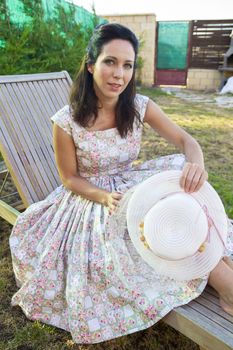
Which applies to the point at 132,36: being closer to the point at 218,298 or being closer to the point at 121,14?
the point at 218,298

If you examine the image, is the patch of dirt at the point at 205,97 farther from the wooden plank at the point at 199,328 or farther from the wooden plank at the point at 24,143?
the wooden plank at the point at 199,328

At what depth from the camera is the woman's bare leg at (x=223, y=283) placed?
1520 mm

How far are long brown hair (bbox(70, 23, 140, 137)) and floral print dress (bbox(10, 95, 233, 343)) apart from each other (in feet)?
0.19

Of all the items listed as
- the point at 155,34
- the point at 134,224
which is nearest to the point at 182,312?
the point at 134,224

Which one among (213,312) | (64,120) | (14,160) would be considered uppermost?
(64,120)

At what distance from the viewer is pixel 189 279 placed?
1.54m

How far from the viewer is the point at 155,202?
153 cm

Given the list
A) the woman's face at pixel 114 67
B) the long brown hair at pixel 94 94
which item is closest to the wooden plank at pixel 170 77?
the long brown hair at pixel 94 94

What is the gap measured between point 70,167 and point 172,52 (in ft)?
34.8

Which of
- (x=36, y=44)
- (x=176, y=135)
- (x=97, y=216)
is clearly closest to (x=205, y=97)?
(x=36, y=44)

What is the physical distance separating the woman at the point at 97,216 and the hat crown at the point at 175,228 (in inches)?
5.4

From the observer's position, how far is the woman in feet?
5.25

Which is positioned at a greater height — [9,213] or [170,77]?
[9,213]

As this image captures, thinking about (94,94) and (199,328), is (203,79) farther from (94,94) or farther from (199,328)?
(199,328)
